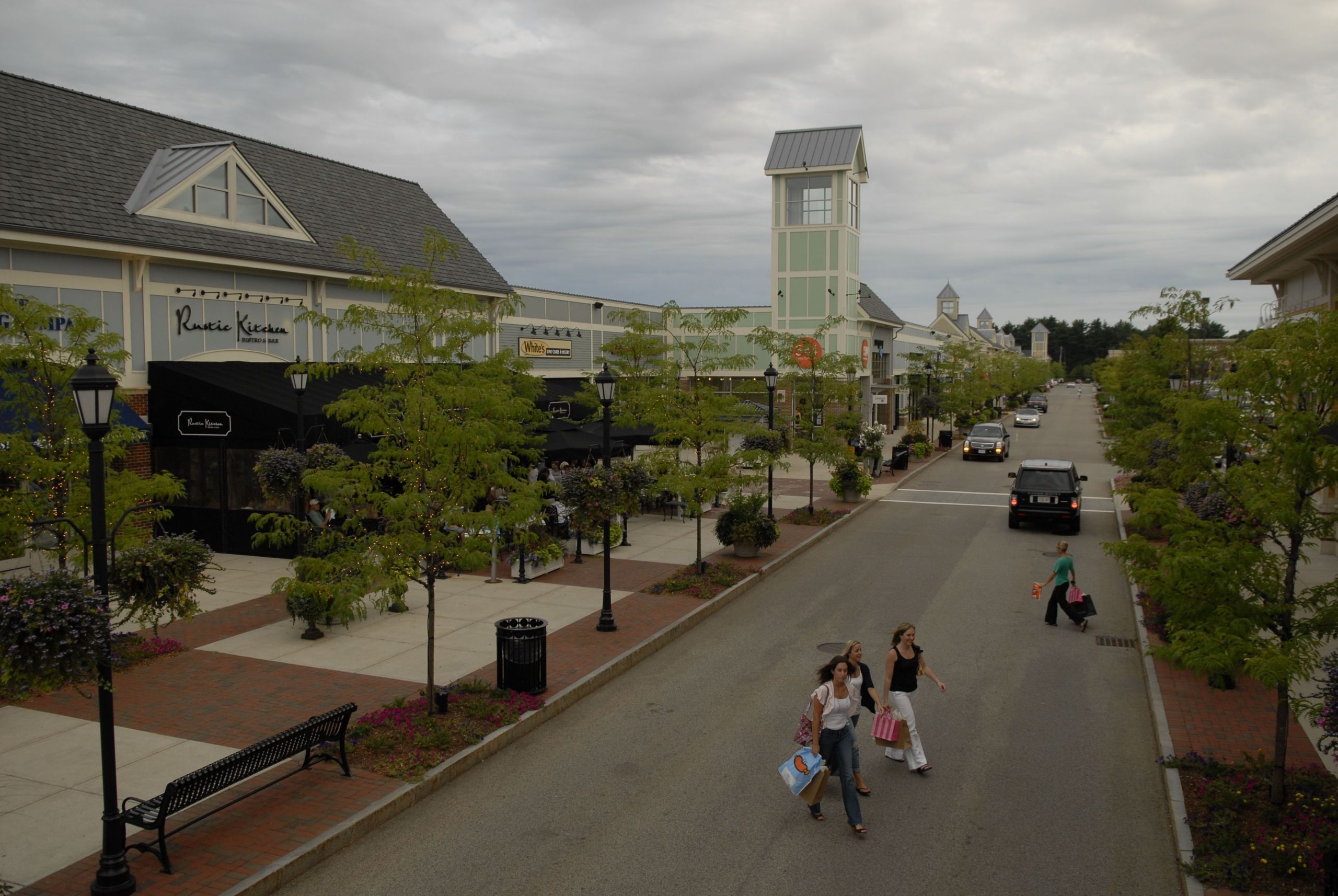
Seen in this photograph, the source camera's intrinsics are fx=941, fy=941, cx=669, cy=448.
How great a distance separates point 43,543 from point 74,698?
228 cm

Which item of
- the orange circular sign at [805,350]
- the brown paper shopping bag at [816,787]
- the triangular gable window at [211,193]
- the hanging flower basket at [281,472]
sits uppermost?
the triangular gable window at [211,193]

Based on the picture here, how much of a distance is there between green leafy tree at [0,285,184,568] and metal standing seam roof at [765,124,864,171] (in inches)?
1669

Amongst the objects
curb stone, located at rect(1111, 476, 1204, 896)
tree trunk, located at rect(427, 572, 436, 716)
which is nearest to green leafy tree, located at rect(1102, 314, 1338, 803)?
curb stone, located at rect(1111, 476, 1204, 896)

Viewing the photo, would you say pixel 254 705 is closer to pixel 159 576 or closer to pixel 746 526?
pixel 159 576

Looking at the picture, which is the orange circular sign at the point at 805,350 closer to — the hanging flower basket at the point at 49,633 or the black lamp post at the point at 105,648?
the black lamp post at the point at 105,648

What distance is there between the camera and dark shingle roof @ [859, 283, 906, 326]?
2279 inches

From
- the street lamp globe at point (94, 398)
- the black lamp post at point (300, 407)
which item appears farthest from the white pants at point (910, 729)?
the black lamp post at point (300, 407)

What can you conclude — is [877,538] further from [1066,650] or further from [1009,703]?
[1009,703]

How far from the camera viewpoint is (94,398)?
736cm

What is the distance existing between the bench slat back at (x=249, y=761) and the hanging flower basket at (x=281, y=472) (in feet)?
30.5

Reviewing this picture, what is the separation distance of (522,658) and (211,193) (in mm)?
16847

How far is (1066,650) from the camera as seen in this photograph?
14.8 m

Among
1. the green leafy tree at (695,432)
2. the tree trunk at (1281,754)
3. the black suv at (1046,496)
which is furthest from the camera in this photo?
the black suv at (1046,496)

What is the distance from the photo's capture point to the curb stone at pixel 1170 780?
7.70 metres
